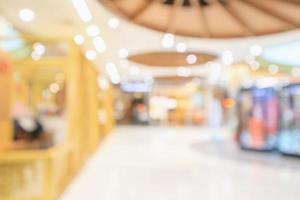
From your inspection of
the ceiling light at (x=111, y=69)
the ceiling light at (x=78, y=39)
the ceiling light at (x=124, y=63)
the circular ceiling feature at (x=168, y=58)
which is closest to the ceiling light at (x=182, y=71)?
the ceiling light at (x=124, y=63)

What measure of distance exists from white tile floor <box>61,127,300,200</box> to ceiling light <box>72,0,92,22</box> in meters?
2.66

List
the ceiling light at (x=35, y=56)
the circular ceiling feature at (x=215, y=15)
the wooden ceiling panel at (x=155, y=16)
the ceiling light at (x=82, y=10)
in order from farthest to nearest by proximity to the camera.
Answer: the ceiling light at (x=35, y=56), the ceiling light at (x=82, y=10), the wooden ceiling panel at (x=155, y=16), the circular ceiling feature at (x=215, y=15)

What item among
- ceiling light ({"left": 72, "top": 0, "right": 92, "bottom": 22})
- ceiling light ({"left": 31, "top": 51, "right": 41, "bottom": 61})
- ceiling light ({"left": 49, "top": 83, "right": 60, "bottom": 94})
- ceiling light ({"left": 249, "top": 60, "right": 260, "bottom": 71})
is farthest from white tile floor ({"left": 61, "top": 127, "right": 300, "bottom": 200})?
ceiling light ({"left": 49, "top": 83, "right": 60, "bottom": 94})

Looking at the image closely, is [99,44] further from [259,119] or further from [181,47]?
[259,119]

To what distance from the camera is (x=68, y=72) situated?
273 inches

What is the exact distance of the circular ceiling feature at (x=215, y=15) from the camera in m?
4.11

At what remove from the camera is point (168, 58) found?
10.7 meters

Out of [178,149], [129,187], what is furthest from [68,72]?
[178,149]

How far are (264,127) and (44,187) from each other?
728cm

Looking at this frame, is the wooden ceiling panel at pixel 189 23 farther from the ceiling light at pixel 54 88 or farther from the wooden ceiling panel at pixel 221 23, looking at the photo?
the ceiling light at pixel 54 88

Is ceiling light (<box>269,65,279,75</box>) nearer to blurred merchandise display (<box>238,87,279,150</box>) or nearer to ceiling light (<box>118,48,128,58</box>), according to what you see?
blurred merchandise display (<box>238,87,279,150</box>)

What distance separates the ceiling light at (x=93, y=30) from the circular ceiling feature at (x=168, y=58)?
2.62 metres

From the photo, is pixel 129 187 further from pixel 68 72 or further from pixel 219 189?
pixel 68 72

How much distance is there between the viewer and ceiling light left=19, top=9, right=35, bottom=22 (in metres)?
6.71
